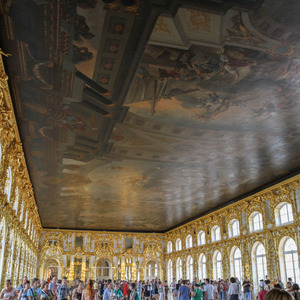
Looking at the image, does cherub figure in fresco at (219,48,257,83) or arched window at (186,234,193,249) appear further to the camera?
arched window at (186,234,193,249)

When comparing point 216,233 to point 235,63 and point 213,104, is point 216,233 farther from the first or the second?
point 235,63

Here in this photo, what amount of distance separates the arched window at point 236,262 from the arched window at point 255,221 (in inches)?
104

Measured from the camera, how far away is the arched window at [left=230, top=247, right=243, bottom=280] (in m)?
25.2

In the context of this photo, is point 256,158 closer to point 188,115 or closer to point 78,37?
point 188,115

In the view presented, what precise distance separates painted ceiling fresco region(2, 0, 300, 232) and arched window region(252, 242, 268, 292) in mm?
5096

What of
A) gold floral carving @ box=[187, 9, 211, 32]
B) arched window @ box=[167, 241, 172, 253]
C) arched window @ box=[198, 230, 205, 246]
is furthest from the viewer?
arched window @ box=[167, 241, 172, 253]

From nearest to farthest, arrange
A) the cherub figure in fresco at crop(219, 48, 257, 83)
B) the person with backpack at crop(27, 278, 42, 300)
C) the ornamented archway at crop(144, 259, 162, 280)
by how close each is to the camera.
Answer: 1. the cherub figure in fresco at crop(219, 48, 257, 83)
2. the person with backpack at crop(27, 278, 42, 300)
3. the ornamented archway at crop(144, 259, 162, 280)

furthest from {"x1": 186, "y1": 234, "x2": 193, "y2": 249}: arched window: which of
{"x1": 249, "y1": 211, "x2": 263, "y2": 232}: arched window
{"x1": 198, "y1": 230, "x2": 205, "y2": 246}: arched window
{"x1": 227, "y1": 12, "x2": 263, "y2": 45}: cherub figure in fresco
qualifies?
{"x1": 227, "y1": 12, "x2": 263, "y2": 45}: cherub figure in fresco

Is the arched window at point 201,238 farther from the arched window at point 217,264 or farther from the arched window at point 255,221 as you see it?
the arched window at point 255,221

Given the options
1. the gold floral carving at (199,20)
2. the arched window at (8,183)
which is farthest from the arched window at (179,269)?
the gold floral carving at (199,20)

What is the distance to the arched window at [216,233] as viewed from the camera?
2911 centimetres

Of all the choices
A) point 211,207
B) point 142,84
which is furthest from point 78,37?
point 211,207

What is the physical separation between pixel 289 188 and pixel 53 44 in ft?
52.7

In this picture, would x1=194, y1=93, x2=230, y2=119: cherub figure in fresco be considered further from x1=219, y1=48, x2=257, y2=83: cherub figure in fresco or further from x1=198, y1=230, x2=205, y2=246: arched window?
x1=198, y1=230, x2=205, y2=246: arched window
